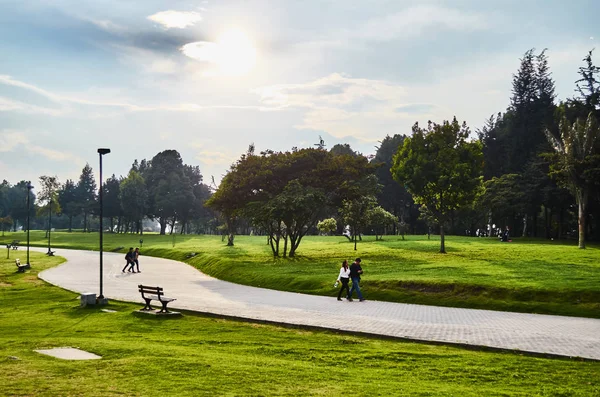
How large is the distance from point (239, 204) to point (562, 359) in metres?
32.4

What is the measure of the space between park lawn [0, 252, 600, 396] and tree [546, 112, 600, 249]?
3693cm

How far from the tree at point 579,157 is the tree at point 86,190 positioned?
107 metres

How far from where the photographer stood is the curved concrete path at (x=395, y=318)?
14555 millimetres

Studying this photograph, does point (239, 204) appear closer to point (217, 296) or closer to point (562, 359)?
point (217, 296)

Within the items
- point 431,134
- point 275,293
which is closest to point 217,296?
point 275,293

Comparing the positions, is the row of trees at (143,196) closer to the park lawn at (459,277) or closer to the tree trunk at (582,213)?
the park lawn at (459,277)

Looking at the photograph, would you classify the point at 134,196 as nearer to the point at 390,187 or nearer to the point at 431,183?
the point at 390,187

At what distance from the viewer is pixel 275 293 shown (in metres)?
26.1

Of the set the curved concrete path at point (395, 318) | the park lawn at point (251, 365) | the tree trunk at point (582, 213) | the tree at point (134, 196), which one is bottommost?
the curved concrete path at point (395, 318)

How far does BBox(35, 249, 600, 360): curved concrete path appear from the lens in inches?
573

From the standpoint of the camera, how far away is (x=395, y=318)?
18500mm

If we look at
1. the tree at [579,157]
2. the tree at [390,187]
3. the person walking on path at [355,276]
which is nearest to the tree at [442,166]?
the tree at [579,157]

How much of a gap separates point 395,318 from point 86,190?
127497mm

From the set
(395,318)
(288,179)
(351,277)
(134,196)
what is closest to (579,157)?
(288,179)
